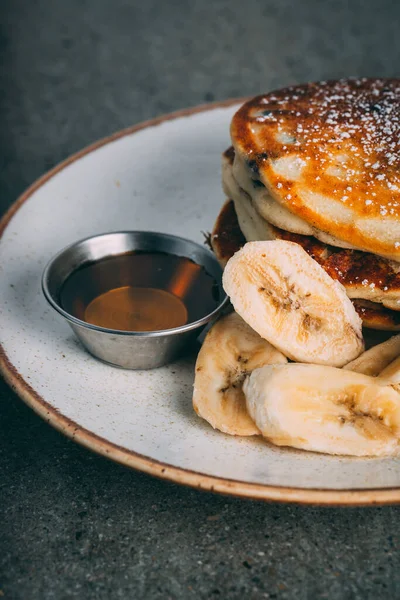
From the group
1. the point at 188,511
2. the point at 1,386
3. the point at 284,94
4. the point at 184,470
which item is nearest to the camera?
the point at 184,470

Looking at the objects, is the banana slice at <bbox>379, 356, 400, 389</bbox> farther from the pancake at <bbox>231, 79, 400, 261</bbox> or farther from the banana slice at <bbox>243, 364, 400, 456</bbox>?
the pancake at <bbox>231, 79, 400, 261</bbox>

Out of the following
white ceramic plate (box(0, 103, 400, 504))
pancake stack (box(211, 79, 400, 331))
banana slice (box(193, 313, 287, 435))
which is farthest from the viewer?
pancake stack (box(211, 79, 400, 331))

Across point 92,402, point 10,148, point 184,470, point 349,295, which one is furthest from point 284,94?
point 10,148

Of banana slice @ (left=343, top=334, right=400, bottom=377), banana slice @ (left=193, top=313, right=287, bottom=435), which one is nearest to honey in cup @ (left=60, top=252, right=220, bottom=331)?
banana slice @ (left=193, top=313, right=287, bottom=435)

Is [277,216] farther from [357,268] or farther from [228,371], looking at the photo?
[228,371]

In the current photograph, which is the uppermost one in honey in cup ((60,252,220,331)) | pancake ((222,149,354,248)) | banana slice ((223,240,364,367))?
pancake ((222,149,354,248))

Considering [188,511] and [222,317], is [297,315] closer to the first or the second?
[222,317]
